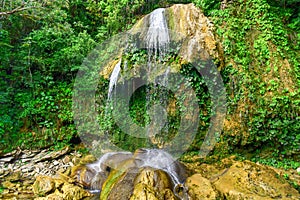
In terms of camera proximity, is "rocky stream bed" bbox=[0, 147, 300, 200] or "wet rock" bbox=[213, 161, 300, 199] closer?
"wet rock" bbox=[213, 161, 300, 199]

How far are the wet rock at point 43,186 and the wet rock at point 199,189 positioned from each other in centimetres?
286

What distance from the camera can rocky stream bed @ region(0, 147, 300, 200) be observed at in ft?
12.3

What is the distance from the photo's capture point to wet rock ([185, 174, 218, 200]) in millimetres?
3748

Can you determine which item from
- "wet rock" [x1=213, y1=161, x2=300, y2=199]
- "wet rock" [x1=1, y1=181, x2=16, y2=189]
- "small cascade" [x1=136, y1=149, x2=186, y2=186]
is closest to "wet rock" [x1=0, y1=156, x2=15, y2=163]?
"wet rock" [x1=1, y1=181, x2=16, y2=189]

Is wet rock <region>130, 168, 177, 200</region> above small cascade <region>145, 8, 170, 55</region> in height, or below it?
below

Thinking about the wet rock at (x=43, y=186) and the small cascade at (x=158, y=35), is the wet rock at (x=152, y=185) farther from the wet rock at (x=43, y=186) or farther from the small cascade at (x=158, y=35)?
the small cascade at (x=158, y=35)

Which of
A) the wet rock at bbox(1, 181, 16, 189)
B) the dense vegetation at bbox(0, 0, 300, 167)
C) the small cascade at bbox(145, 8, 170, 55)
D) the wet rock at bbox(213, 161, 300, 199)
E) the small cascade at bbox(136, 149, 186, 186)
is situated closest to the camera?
the wet rock at bbox(213, 161, 300, 199)

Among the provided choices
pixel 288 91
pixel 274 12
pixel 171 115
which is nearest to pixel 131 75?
pixel 171 115

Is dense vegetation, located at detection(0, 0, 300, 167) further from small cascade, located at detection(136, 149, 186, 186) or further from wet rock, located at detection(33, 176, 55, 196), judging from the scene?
wet rock, located at detection(33, 176, 55, 196)

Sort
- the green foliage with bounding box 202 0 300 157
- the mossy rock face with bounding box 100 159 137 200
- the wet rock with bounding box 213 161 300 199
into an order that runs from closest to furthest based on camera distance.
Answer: the wet rock with bounding box 213 161 300 199 → the mossy rock face with bounding box 100 159 137 200 → the green foliage with bounding box 202 0 300 157

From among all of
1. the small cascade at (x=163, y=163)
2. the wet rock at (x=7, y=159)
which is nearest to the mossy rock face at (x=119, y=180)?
the small cascade at (x=163, y=163)

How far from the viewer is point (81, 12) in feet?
30.6

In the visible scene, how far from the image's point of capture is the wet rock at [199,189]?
3.75m

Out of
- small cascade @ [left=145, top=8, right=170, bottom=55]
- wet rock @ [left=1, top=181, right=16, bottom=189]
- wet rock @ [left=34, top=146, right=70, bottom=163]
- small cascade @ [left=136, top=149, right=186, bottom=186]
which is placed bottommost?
wet rock @ [left=1, top=181, right=16, bottom=189]
